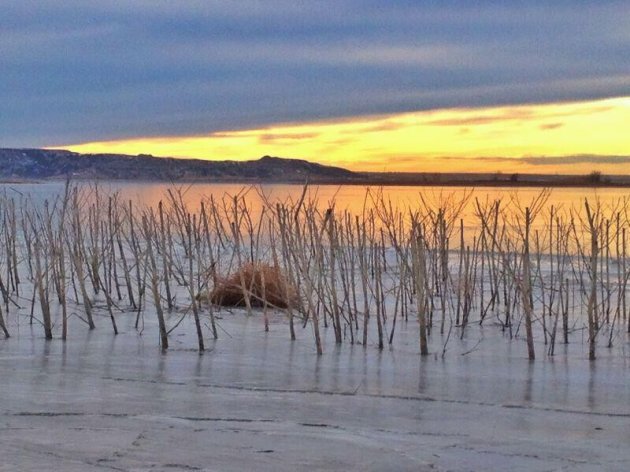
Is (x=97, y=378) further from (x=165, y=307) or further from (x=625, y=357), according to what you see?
(x=625, y=357)

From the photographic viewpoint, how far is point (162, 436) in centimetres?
423

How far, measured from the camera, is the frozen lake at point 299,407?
156 inches

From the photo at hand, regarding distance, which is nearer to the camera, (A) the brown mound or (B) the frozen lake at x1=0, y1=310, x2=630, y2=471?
(B) the frozen lake at x1=0, y1=310, x2=630, y2=471

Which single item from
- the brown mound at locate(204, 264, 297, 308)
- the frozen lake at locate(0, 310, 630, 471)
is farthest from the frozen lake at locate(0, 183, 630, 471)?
the brown mound at locate(204, 264, 297, 308)

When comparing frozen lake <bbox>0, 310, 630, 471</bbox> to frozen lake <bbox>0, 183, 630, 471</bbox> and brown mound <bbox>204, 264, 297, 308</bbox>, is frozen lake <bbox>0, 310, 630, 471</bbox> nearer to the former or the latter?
frozen lake <bbox>0, 183, 630, 471</bbox>

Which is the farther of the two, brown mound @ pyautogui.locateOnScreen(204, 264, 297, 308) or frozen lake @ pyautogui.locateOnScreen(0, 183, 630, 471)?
brown mound @ pyautogui.locateOnScreen(204, 264, 297, 308)

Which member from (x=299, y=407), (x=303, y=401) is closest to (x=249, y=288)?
(x=303, y=401)

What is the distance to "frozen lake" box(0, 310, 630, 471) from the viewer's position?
3.96m

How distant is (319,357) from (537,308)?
4024 mm

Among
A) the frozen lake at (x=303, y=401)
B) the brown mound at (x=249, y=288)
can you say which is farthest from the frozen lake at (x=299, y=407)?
the brown mound at (x=249, y=288)

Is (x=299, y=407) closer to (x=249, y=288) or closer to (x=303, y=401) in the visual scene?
(x=303, y=401)

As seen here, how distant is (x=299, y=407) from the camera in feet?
16.3

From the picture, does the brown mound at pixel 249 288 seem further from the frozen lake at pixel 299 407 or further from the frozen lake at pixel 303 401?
the frozen lake at pixel 299 407

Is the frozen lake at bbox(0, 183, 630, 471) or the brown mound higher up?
the brown mound
